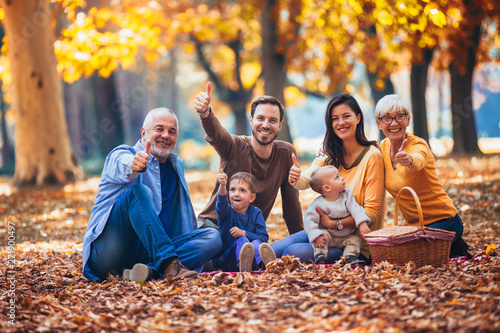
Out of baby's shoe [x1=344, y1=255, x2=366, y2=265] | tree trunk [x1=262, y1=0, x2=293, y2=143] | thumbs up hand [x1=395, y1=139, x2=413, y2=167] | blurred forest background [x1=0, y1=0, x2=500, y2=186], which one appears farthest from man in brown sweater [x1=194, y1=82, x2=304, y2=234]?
tree trunk [x1=262, y1=0, x2=293, y2=143]

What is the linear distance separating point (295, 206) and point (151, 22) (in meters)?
11.7

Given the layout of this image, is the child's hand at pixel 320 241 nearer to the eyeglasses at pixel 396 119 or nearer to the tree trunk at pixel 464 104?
the eyeglasses at pixel 396 119

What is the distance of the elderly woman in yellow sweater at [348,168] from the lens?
4.57m

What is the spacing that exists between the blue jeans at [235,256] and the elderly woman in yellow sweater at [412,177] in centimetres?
132

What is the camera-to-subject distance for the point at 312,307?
3336 mm

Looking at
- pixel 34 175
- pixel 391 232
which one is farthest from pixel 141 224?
pixel 34 175

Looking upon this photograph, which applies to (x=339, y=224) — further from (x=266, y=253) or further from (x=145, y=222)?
(x=145, y=222)

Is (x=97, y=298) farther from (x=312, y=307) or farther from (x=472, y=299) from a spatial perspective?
(x=472, y=299)

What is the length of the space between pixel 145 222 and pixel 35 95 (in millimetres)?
9155

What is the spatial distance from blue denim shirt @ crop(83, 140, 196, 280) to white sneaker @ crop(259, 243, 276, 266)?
2.75 ft

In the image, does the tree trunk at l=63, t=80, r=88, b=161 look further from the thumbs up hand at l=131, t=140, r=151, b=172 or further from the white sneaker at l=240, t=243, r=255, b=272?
the white sneaker at l=240, t=243, r=255, b=272

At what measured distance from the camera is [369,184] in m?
4.59

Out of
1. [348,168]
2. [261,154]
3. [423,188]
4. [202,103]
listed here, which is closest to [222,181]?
[202,103]

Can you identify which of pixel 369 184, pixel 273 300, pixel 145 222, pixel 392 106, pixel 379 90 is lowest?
pixel 273 300
